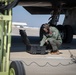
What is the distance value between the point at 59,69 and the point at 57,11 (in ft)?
23.0

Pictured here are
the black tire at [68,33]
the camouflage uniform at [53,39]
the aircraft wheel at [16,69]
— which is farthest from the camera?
the black tire at [68,33]

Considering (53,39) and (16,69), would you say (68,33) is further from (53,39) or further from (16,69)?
(16,69)

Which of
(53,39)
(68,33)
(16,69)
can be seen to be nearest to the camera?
(16,69)

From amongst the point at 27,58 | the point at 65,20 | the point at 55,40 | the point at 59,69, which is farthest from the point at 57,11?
the point at 59,69

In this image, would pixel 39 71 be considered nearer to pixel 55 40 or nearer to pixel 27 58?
pixel 27 58

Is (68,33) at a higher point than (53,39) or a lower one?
lower

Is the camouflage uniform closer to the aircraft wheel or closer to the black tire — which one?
the black tire

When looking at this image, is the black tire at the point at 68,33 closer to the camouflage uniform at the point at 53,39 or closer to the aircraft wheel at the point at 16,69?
the camouflage uniform at the point at 53,39

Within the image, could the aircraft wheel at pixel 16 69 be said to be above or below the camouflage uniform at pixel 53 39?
above

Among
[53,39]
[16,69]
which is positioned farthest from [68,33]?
[16,69]

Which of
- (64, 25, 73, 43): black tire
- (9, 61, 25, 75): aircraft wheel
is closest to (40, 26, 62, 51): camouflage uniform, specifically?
(64, 25, 73, 43): black tire

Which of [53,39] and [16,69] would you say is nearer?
[16,69]

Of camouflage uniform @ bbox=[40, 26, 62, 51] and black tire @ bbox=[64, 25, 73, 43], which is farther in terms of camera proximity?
→ black tire @ bbox=[64, 25, 73, 43]

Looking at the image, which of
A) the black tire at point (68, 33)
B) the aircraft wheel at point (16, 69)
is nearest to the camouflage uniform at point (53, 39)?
the black tire at point (68, 33)
